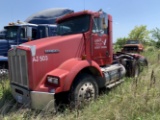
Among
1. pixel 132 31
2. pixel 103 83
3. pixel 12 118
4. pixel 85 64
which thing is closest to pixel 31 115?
pixel 12 118

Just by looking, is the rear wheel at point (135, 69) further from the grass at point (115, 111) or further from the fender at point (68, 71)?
the fender at point (68, 71)

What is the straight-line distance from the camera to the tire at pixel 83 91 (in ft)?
16.2

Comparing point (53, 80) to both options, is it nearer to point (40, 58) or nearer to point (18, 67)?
point (40, 58)

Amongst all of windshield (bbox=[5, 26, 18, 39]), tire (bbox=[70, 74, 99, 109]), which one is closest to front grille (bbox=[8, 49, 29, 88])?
tire (bbox=[70, 74, 99, 109])

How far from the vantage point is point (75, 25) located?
6.12 m

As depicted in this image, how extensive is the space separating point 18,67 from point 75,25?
6.54 ft

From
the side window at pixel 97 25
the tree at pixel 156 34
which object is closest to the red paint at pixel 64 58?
the side window at pixel 97 25

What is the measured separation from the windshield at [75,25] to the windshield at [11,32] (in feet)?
12.0

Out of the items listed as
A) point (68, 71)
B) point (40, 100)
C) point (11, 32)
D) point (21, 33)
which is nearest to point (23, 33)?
point (21, 33)

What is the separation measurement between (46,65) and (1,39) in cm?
569

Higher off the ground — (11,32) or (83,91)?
(11,32)

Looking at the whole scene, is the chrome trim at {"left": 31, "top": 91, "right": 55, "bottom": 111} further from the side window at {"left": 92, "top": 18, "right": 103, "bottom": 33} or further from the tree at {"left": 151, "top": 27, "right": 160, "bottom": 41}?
the tree at {"left": 151, "top": 27, "right": 160, "bottom": 41}

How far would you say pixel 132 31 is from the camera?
2254 inches

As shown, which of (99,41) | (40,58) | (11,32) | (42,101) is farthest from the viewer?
(11,32)
